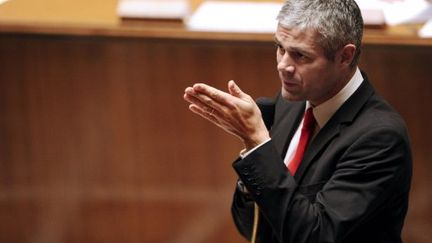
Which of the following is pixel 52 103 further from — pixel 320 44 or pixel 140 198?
pixel 320 44

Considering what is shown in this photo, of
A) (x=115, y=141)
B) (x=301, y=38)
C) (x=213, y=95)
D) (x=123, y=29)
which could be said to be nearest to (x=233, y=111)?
(x=213, y=95)

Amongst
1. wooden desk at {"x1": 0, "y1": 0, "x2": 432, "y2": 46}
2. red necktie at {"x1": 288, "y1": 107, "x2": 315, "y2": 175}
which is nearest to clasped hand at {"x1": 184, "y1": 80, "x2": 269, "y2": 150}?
red necktie at {"x1": 288, "y1": 107, "x2": 315, "y2": 175}

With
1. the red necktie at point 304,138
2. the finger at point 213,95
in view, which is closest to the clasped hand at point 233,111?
the finger at point 213,95

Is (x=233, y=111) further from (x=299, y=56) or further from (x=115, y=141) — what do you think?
(x=115, y=141)

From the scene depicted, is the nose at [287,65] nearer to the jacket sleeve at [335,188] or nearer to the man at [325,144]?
→ the man at [325,144]

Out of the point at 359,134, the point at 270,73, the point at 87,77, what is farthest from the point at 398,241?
the point at 87,77

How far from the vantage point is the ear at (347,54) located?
41.9 inches

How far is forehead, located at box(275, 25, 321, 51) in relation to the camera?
3.44 ft

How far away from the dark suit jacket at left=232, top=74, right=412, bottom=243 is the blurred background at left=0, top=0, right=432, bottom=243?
70 centimetres

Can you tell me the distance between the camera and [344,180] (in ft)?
3.42

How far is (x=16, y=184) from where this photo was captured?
1.85 metres

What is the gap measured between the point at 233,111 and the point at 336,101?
172mm

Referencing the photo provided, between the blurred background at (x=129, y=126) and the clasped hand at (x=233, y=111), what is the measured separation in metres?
0.74

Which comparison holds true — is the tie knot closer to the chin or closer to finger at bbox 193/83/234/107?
the chin
